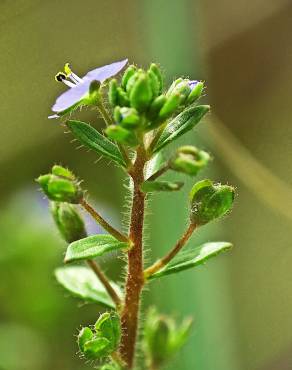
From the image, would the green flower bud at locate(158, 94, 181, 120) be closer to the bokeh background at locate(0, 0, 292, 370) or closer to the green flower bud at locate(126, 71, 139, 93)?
the green flower bud at locate(126, 71, 139, 93)

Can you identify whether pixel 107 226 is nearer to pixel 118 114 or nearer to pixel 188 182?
pixel 118 114

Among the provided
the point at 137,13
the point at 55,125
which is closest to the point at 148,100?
the point at 55,125

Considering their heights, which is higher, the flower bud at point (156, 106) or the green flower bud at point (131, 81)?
the green flower bud at point (131, 81)

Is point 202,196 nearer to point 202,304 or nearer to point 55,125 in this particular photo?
point 202,304

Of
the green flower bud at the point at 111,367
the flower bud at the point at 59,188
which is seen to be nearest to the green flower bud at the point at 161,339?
the green flower bud at the point at 111,367

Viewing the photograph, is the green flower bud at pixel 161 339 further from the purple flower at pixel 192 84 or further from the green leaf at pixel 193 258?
the purple flower at pixel 192 84

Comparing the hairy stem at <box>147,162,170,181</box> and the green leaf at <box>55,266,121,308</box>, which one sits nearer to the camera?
the hairy stem at <box>147,162,170,181</box>

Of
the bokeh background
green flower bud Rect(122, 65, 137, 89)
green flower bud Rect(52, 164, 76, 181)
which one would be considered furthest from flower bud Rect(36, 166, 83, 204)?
the bokeh background
